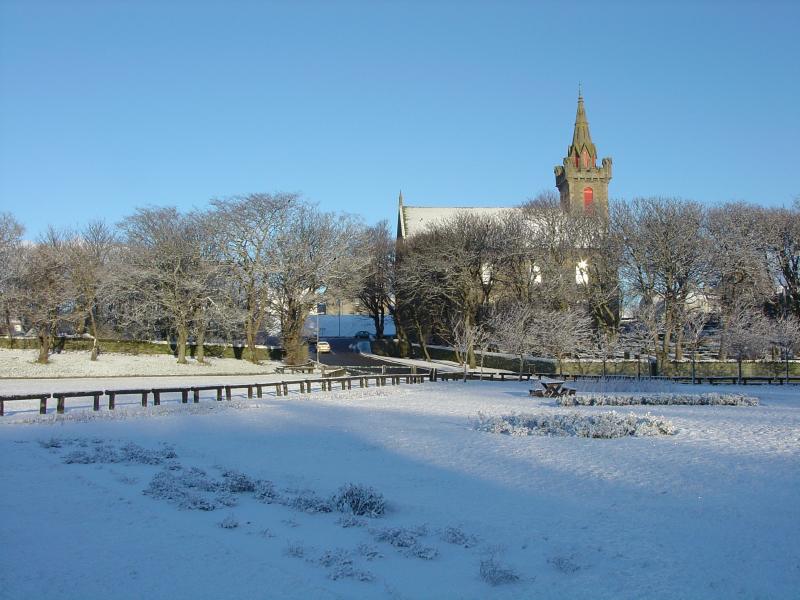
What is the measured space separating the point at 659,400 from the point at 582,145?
5896 cm

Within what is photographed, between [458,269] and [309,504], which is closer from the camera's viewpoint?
[309,504]

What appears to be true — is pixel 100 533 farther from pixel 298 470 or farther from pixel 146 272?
pixel 146 272

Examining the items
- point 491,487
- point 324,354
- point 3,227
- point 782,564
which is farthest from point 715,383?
point 3,227

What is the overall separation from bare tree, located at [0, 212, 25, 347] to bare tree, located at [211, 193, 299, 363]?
13294 mm

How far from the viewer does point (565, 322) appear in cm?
4262

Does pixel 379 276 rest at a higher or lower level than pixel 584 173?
lower

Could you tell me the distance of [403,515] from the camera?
10477 millimetres

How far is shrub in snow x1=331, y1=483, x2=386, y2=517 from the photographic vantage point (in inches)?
407

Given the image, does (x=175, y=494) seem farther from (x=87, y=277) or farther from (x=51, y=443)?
(x=87, y=277)

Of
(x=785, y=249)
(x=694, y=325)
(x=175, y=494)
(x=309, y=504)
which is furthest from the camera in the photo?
(x=785, y=249)

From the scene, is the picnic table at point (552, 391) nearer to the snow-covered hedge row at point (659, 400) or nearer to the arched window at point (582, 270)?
the snow-covered hedge row at point (659, 400)

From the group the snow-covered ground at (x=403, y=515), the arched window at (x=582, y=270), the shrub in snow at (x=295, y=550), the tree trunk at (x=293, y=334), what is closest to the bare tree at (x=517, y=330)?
the arched window at (x=582, y=270)

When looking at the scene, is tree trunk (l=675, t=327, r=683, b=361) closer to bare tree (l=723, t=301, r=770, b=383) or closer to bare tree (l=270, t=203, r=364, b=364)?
bare tree (l=723, t=301, r=770, b=383)

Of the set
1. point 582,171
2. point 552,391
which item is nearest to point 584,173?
point 582,171
